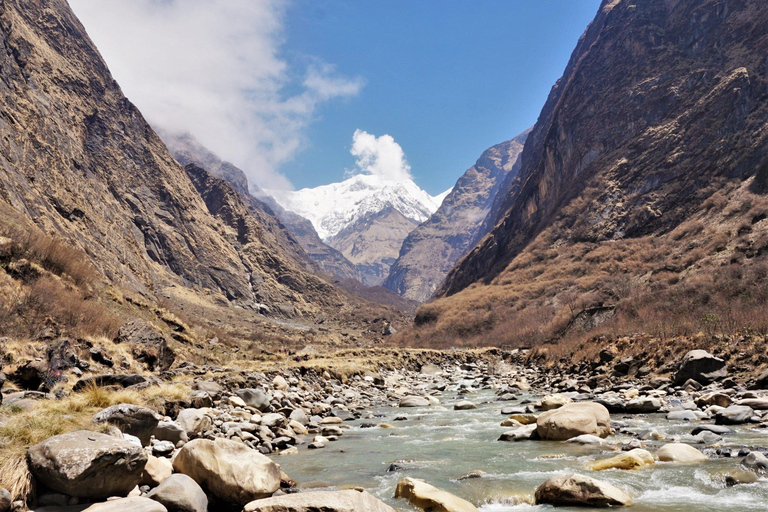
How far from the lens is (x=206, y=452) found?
25.0 feet

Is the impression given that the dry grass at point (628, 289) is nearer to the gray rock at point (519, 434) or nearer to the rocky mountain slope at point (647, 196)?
the rocky mountain slope at point (647, 196)

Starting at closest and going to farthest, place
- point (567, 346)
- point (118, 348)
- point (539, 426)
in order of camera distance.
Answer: point (539, 426) < point (118, 348) < point (567, 346)

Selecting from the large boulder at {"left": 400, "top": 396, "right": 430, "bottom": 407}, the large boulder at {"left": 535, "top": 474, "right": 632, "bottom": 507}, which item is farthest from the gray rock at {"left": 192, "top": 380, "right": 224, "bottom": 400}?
the large boulder at {"left": 535, "top": 474, "right": 632, "bottom": 507}

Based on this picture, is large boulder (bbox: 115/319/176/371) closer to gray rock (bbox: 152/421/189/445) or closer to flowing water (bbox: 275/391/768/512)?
flowing water (bbox: 275/391/768/512)

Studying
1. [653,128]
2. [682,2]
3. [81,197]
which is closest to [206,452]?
[81,197]

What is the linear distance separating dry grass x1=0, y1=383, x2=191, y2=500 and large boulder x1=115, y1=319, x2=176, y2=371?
9459 millimetres

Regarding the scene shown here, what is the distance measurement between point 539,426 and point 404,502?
6389mm

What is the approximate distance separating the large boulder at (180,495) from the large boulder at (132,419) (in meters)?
2.06

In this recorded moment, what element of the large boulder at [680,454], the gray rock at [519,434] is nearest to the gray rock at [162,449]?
the gray rock at [519,434]

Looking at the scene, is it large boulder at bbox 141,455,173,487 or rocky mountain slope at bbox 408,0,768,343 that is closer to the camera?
large boulder at bbox 141,455,173,487

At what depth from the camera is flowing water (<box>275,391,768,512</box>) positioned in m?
7.50

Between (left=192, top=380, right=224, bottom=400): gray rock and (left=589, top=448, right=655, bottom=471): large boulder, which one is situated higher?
(left=192, top=380, right=224, bottom=400): gray rock

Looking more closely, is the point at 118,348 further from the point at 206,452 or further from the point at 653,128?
the point at 653,128

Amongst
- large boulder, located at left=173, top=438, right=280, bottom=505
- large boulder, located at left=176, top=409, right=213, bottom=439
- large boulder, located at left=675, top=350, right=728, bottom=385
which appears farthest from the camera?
large boulder, located at left=675, top=350, right=728, bottom=385
